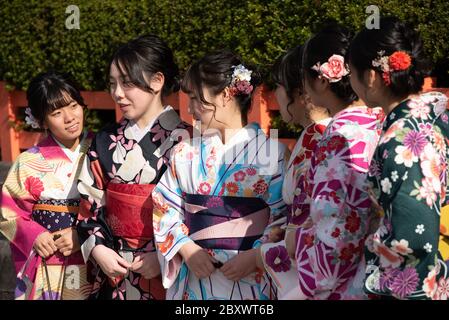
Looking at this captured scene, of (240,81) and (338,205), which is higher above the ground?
(240,81)

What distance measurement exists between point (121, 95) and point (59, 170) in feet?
2.22

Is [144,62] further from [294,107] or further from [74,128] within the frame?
[294,107]

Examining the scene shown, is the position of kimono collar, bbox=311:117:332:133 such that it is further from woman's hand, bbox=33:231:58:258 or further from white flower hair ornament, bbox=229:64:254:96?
woman's hand, bbox=33:231:58:258

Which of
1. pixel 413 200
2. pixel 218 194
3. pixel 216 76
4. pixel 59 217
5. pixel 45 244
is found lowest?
pixel 45 244

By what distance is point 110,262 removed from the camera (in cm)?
378

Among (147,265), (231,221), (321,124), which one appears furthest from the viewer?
(147,265)

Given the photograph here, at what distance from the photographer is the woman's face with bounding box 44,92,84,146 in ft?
13.7

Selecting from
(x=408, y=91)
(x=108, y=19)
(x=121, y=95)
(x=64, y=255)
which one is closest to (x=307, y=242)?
(x=408, y=91)

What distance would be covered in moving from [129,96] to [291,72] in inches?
35.9

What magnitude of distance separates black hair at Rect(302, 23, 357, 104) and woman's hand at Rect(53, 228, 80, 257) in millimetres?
1646

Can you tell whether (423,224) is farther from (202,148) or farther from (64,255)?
(64,255)

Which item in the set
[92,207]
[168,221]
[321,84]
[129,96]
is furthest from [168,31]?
[321,84]

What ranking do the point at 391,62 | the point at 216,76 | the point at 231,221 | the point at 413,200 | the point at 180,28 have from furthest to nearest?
the point at 180,28 → the point at 216,76 → the point at 231,221 → the point at 391,62 → the point at 413,200

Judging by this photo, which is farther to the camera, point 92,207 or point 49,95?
point 49,95
